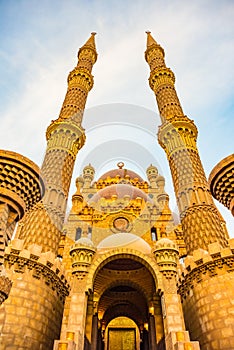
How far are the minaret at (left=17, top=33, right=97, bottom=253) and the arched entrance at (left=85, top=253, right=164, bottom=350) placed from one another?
3.33 m

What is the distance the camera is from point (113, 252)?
12656mm

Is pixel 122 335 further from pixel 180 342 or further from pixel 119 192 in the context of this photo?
pixel 180 342

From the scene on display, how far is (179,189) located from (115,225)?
4.99 meters

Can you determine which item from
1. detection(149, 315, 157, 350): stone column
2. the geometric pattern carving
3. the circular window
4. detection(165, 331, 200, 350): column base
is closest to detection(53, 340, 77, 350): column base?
detection(165, 331, 200, 350): column base

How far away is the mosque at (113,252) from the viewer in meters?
8.55

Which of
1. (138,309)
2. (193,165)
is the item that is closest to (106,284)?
(138,309)

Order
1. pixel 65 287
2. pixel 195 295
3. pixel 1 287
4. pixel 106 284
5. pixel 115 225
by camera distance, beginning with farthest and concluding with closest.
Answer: pixel 115 225, pixel 106 284, pixel 65 287, pixel 195 295, pixel 1 287

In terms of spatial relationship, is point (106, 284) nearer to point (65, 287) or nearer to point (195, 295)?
point (65, 287)

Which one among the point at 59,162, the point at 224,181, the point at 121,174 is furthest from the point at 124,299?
the point at 224,181

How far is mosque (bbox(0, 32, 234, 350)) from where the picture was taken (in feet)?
28.1

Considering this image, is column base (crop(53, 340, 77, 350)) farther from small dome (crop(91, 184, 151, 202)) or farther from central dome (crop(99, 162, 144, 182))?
central dome (crop(99, 162, 144, 182))

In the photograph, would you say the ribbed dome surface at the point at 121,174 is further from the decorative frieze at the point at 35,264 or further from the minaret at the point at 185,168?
the decorative frieze at the point at 35,264

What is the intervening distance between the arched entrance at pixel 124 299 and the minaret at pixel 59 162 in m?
3.33

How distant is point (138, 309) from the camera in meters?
18.8
